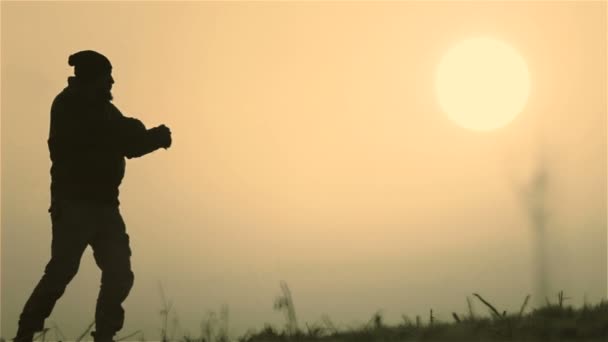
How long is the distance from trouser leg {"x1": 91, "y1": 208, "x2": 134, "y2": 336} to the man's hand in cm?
62

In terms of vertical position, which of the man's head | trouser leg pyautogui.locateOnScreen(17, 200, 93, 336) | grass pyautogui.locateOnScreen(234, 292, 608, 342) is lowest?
grass pyautogui.locateOnScreen(234, 292, 608, 342)

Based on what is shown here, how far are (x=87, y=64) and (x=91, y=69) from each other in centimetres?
5

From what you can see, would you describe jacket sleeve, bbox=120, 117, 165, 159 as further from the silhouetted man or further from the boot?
the boot

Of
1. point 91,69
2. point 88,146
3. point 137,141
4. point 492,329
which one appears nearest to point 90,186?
point 88,146

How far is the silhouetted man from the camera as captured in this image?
6637 millimetres

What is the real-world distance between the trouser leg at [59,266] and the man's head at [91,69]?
906 mm

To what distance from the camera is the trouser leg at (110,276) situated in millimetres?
6910

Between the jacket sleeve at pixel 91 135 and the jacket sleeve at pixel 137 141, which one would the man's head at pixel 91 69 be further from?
the jacket sleeve at pixel 137 141

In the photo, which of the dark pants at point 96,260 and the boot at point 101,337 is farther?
the boot at point 101,337

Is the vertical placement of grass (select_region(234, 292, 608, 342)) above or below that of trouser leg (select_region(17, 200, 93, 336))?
below

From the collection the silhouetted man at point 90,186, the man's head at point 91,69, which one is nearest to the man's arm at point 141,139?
the silhouetted man at point 90,186

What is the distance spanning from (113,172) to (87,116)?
1.45 feet

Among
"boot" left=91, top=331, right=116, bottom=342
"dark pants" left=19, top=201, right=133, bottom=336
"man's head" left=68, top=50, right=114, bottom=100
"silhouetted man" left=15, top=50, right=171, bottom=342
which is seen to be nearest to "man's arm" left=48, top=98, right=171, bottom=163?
"silhouetted man" left=15, top=50, right=171, bottom=342

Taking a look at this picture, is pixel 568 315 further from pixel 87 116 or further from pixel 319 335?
pixel 87 116
